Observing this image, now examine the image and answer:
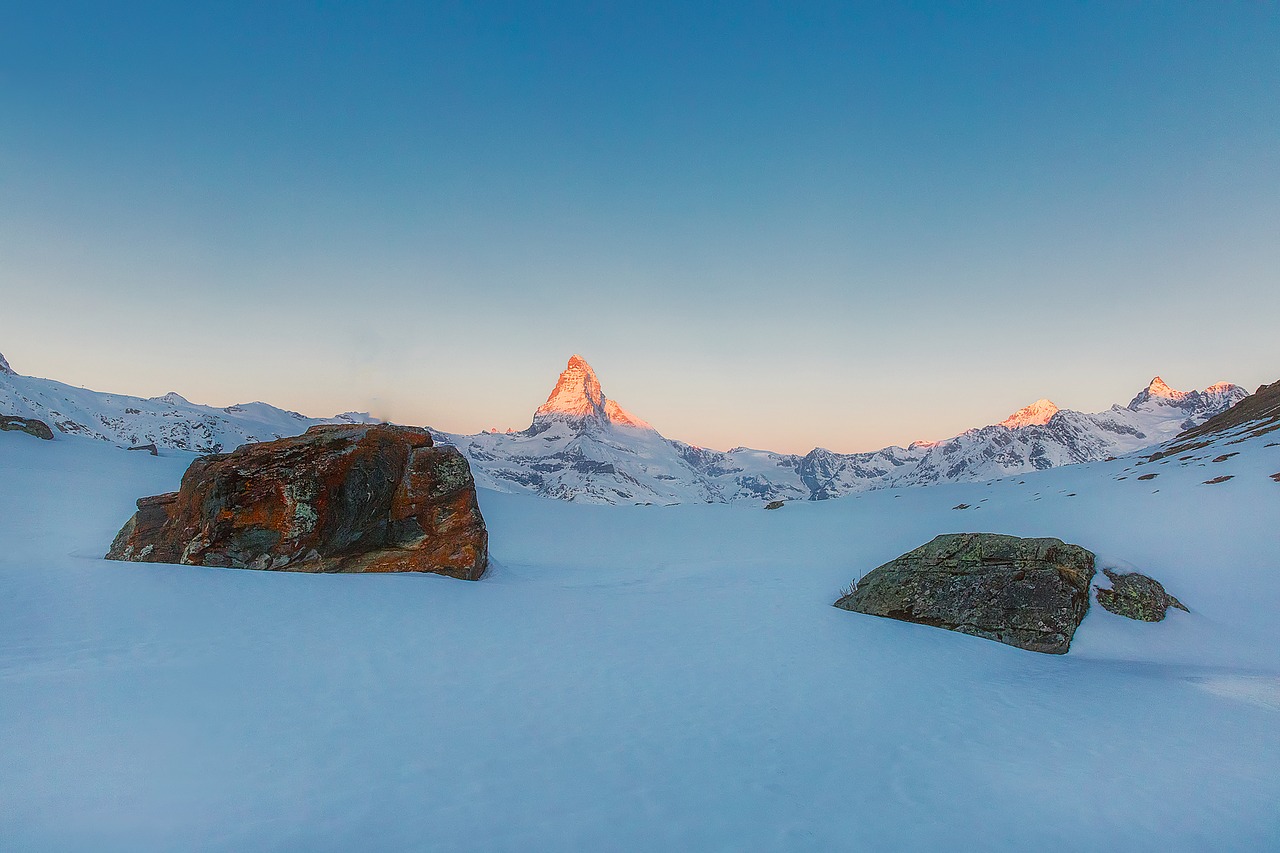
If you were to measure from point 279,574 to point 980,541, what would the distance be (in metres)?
16.3

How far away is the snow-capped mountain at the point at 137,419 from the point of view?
492 ft

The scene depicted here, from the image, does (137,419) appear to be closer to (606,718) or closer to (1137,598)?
(606,718)

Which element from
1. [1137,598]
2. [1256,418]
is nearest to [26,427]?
[1137,598]

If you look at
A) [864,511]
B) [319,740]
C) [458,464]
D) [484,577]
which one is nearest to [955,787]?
[319,740]

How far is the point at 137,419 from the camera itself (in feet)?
576

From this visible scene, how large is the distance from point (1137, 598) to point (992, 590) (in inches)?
115

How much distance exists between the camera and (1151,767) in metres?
5.21

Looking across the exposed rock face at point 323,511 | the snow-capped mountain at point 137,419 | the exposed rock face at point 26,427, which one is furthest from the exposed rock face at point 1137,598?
the snow-capped mountain at point 137,419

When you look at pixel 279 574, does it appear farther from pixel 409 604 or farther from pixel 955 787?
pixel 955 787

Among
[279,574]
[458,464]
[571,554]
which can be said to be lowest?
[571,554]

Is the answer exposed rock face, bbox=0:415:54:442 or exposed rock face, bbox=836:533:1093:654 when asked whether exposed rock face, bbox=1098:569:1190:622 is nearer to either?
exposed rock face, bbox=836:533:1093:654

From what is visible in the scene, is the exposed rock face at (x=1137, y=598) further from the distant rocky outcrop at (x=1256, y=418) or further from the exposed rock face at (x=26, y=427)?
the exposed rock face at (x=26, y=427)

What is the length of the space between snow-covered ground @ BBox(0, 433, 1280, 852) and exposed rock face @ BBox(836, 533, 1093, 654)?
0.47 metres

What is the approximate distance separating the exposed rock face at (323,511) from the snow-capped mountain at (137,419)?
16445cm
